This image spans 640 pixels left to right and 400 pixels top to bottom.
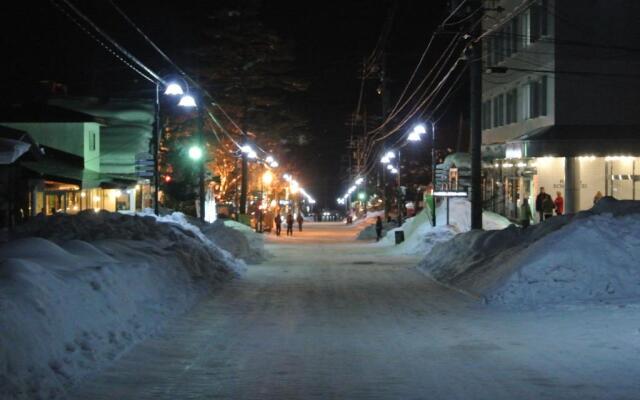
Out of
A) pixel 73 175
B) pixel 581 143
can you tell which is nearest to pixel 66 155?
pixel 73 175

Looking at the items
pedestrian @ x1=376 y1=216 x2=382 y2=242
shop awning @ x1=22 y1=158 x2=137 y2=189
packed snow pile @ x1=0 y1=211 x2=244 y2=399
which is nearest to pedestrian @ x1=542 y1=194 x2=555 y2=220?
packed snow pile @ x1=0 y1=211 x2=244 y2=399

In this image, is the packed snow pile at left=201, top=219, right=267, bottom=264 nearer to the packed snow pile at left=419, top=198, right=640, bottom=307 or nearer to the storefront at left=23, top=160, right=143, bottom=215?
the storefront at left=23, top=160, right=143, bottom=215

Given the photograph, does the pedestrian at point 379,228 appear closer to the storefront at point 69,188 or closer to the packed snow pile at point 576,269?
the storefront at point 69,188

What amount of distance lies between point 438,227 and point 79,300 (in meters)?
28.5

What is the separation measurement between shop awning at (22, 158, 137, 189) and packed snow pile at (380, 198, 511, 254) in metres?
14.8

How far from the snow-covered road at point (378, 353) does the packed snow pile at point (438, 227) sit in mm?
17600

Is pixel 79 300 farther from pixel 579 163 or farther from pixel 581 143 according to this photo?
pixel 579 163

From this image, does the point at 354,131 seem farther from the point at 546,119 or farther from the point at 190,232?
the point at 190,232

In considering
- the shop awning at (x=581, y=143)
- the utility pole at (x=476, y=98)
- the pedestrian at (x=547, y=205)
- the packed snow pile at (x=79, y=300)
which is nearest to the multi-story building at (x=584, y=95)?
the shop awning at (x=581, y=143)

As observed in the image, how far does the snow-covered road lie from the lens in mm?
9188

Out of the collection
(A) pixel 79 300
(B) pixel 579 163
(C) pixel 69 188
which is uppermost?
(B) pixel 579 163

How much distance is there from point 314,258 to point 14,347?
1007 inches

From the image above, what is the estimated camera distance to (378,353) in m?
11.6

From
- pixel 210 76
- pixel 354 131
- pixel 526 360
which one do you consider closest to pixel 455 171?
pixel 210 76
